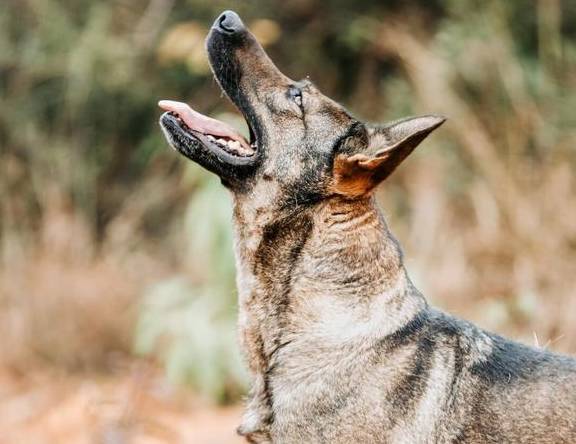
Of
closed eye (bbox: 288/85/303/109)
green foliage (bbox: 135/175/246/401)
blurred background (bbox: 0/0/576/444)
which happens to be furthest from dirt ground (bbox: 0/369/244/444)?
closed eye (bbox: 288/85/303/109)

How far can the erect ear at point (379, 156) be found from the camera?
3.50 m

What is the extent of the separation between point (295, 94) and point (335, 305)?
0.95 meters

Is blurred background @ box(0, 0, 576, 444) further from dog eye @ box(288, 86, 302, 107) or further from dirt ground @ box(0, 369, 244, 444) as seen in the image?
dog eye @ box(288, 86, 302, 107)

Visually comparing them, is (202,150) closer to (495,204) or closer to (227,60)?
(227,60)

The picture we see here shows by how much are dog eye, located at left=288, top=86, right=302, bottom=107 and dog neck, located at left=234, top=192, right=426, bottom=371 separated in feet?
1.63

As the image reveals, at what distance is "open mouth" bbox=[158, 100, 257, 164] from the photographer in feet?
13.0

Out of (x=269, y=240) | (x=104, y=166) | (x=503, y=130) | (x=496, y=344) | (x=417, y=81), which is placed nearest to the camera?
(x=496, y=344)

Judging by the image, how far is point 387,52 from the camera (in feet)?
39.7

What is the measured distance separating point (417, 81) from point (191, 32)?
2.77m

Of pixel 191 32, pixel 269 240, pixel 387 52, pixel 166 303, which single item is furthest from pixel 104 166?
pixel 269 240

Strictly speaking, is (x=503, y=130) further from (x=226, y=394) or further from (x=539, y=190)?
(x=226, y=394)

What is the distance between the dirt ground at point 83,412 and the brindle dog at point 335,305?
3144mm

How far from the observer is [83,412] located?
8.04 metres

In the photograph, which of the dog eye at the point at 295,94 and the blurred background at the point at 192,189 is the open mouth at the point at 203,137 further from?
the blurred background at the point at 192,189
